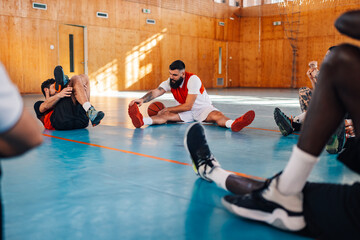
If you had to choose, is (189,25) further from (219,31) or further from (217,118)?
(217,118)

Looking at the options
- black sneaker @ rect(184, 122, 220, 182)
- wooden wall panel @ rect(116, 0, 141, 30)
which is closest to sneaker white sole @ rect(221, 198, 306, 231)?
black sneaker @ rect(184, 122, 220, 182)

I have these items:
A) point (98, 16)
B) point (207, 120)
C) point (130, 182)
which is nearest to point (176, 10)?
point (98, 16)

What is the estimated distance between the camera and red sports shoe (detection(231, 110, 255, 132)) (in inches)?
181

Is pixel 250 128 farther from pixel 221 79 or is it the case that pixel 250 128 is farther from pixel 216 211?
pixel 221 79

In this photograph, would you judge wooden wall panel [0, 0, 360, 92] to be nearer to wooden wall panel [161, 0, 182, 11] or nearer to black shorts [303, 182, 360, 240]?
wooden wall panel [161, 0, 182, 11]

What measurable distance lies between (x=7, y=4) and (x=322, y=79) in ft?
45.6

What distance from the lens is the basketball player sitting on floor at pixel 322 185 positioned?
1.26 meters

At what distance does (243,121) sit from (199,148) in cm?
253

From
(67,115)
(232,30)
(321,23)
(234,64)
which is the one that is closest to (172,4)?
(232,30)

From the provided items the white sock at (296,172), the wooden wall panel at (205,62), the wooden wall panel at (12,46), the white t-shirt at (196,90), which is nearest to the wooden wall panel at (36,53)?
the wooden wall panel at (12,46)

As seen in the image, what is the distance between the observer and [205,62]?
20359 mm

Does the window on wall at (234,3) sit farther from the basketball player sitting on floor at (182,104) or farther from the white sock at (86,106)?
the white sock at (86,106)

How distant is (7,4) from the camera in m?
12.9

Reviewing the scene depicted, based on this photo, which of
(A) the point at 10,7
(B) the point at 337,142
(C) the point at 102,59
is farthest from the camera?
(C) the point at 102,59
